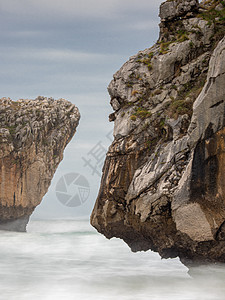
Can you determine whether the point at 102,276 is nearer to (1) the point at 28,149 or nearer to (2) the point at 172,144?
(2) the point at 172,144

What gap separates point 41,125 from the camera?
35.2m

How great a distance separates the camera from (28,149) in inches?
1373

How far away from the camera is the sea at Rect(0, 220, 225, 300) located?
13.5m

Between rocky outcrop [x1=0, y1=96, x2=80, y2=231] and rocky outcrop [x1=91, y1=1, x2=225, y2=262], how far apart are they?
1645cm

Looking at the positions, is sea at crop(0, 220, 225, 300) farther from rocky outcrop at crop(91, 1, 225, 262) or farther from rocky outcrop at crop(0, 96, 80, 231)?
rocky outcrop at crop(0, 96, 80, 231)

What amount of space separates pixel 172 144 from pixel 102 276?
246 inches

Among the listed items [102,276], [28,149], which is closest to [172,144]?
[102,276]

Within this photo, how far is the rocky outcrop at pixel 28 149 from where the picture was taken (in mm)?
34312

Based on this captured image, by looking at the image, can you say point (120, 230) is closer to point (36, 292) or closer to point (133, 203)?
point (133, 203)

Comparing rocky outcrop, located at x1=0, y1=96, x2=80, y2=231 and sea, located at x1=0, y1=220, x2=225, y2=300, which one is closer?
sea, located at x1=0, y1=220, x2=225, y2=300

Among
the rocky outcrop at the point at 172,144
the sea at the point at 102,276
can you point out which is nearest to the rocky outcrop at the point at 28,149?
the sea at the point at 102,276

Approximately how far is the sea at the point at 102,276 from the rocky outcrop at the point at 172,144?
3.52ft

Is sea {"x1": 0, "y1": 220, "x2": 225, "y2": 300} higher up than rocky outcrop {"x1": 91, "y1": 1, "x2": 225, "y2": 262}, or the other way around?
rocky outcrop {"x1": 91, "y1": 1, "x2": 225, "y2": 262}

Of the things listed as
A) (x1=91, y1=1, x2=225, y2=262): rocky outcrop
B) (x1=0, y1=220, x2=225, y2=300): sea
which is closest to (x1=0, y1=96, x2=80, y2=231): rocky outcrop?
(x1=0, y1=220, x2=225, y2=300): sea
